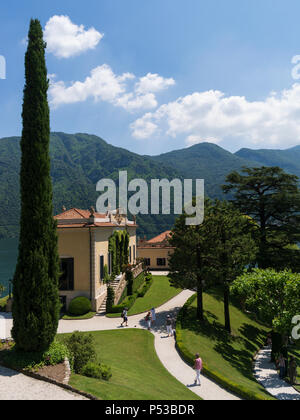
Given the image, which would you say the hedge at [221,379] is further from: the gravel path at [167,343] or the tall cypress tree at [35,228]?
the tall cypress tree at [35,228]

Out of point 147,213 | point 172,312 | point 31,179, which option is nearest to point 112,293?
point 172,312

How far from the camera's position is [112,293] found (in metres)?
29.4

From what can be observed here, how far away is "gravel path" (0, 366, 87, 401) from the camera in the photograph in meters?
10.4

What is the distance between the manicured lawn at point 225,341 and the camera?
19.5 metres

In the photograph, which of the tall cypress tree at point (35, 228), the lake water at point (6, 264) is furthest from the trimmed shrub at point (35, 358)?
the lake water at point (6, 264)

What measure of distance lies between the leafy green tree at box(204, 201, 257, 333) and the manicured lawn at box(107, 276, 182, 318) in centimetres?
808

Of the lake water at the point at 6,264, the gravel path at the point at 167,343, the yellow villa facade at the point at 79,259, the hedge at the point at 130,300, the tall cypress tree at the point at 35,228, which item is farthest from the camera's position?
the lake water at the point at 6,264

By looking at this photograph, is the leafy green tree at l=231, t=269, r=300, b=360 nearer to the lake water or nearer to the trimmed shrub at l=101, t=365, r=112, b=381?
the trimmed shrub at l=101, t=365, r=112, b=381

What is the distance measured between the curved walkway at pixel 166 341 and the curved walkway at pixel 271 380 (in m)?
4.90

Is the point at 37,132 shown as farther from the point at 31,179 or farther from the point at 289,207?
the point at 289,207

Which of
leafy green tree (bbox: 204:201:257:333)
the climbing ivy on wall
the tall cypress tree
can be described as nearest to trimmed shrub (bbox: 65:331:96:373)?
the tall cypress tree

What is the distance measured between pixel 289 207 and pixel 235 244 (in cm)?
1262

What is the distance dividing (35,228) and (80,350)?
6.43 meters

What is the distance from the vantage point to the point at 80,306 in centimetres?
2786
